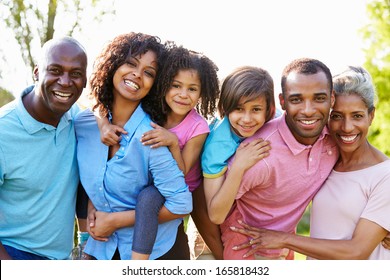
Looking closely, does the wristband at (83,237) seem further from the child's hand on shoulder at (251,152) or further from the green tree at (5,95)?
the green tree at (5,95)

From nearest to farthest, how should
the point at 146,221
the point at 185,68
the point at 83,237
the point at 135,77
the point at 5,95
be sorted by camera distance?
the point at 146,221 → the point at 135,77 → the point at 185,68 → the point at 83,237 → the point at 5,95

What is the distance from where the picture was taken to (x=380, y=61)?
46.1ft

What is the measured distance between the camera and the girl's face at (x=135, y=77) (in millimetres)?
3705

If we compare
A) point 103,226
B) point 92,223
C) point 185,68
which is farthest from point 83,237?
point 185,68

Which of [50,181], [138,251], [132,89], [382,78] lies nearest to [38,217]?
[50,181]

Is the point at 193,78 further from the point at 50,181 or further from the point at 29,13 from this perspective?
the point at 29,13

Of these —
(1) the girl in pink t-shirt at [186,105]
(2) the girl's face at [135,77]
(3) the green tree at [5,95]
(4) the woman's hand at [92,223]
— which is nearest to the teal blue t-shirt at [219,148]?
(1) the girl in pink t-shirt at [186,105]

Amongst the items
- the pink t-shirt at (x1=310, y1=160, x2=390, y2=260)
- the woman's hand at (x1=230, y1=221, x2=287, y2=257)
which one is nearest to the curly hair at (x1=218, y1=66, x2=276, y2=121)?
the pink t-shirt at (x1=310, y1=160, x2=390, y2=260)

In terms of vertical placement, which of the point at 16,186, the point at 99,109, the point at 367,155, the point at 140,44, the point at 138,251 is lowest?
the point at 138,251

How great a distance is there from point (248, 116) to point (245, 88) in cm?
19

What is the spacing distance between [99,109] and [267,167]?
1.20m

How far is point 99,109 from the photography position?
12.8 ft

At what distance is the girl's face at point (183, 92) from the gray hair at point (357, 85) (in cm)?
95

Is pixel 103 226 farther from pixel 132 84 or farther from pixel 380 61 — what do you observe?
pixel 380 61
